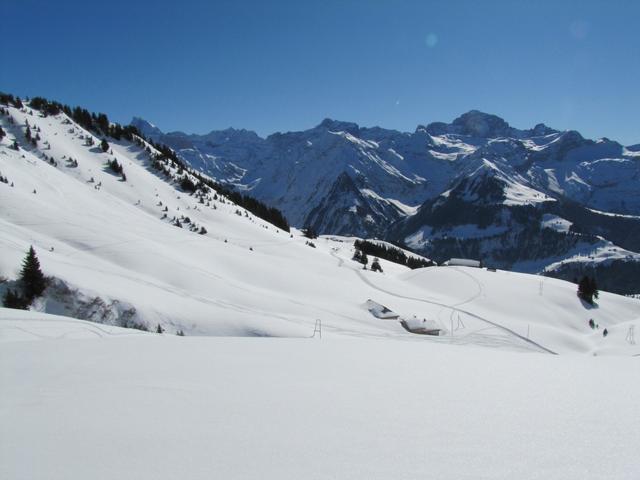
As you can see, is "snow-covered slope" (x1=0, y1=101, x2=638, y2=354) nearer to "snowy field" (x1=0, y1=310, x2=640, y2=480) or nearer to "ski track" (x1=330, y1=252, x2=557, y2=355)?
"ski track" (x1=330, y1=252, x2=557, y2=355)

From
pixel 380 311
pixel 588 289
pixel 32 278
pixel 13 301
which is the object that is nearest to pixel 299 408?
pixel 13 301

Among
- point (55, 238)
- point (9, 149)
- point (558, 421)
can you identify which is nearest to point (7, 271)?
point (55, 238)

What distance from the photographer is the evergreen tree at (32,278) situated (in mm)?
26250

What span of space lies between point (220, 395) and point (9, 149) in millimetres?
82132

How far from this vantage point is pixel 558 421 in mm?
5168

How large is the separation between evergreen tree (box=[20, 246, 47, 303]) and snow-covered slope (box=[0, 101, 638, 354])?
2.89 ft

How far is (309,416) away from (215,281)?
123 feet

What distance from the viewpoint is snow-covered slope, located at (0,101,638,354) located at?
101ft

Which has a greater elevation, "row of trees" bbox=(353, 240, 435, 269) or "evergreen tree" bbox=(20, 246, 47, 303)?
"row of trees" bbox=(353, 240, 435, 269)

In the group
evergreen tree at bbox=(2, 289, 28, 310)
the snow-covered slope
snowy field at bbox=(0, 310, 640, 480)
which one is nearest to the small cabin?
the snow-covered slope

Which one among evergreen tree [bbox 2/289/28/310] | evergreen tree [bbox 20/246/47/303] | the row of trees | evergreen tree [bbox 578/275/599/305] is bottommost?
evergreen tree [bbox 2/289/28/310]

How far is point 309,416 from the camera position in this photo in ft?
18.1

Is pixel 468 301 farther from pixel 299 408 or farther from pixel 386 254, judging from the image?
pixel 386 254

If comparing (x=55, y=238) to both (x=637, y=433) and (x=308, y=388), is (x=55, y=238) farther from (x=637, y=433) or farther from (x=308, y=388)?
(x=637, y=433)
